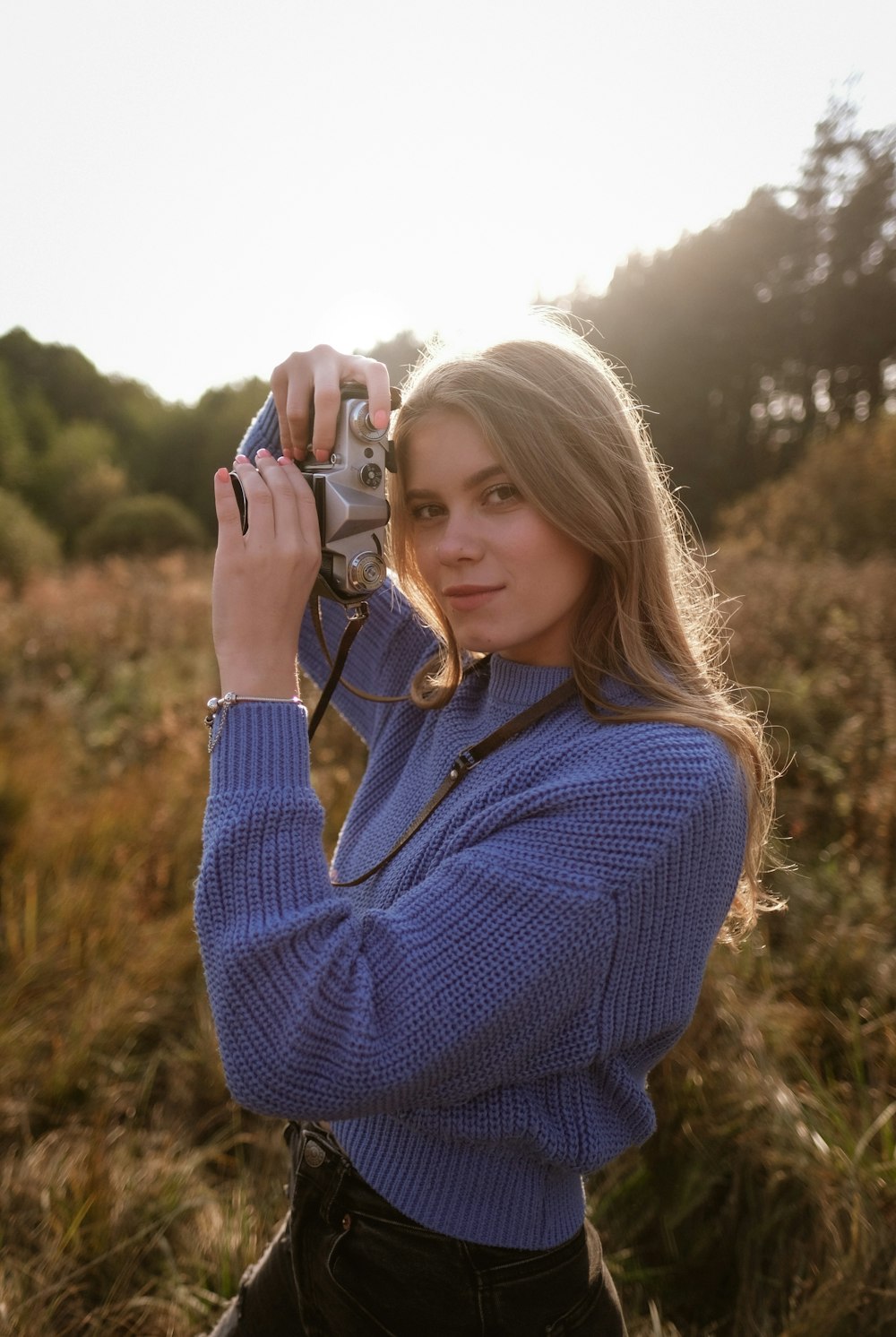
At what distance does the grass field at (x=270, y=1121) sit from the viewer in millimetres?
1969

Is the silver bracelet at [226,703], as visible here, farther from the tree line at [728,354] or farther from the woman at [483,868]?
the tree line at [728,354]

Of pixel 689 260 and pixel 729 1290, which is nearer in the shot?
pixel 729 1290

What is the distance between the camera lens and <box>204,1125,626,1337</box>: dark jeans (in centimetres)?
123

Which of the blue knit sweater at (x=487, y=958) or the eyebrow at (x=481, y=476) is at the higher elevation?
Answer: the eyebrow at (x=481, y=476)

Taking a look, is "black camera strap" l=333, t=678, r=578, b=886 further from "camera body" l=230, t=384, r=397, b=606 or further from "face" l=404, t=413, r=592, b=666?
"camera body" l=230, t=384, r=397, b=606

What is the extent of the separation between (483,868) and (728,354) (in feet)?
60.4

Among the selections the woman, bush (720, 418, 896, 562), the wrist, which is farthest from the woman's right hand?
bush (720, 418, 896, 562)

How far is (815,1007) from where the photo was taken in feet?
9.16

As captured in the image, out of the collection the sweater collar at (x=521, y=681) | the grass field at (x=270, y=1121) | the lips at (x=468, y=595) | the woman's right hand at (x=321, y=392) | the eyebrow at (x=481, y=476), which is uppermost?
the woman's right hand at (x=321, y=392)

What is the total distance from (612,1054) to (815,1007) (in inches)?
76.4

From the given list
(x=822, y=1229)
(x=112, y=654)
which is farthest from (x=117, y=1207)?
(x=112, y=654)

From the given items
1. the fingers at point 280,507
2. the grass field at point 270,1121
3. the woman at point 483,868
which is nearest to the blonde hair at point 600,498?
the woman at point 483,868

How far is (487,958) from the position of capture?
40.1 inches

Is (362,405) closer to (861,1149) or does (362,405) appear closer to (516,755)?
(516,755)
